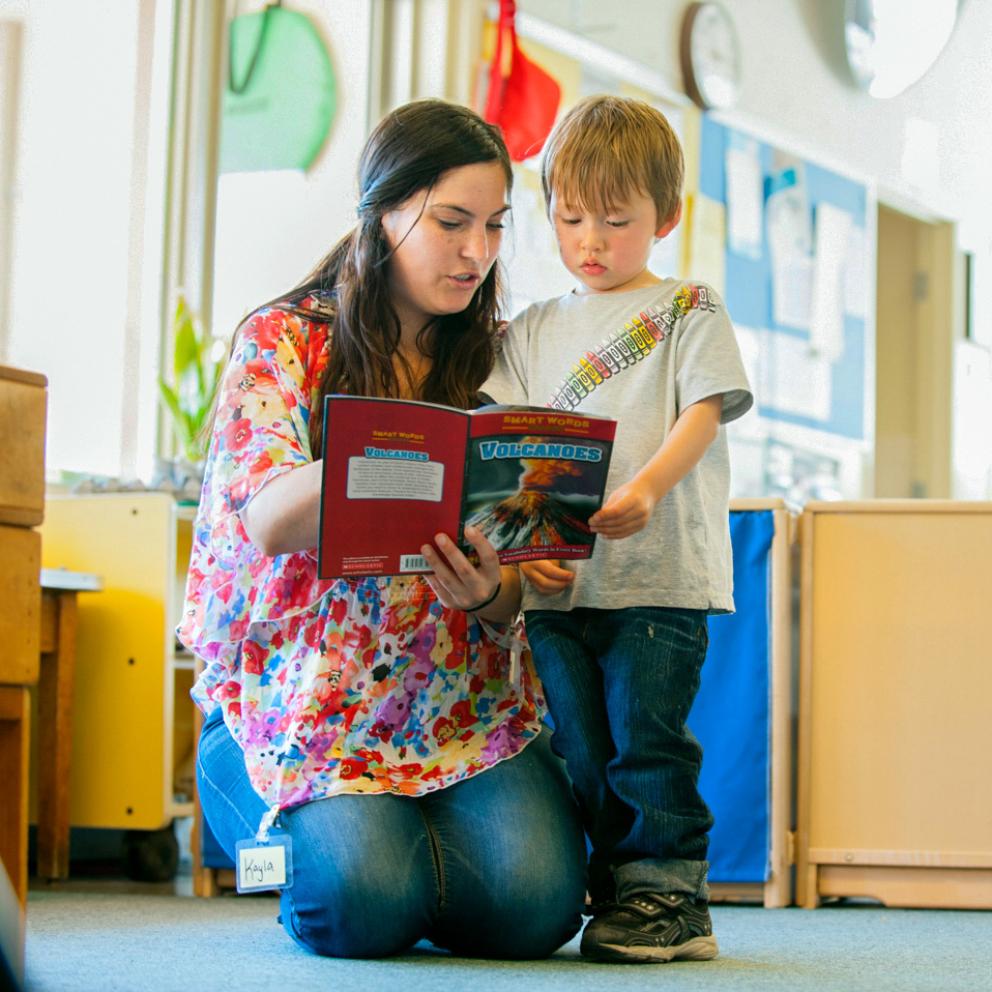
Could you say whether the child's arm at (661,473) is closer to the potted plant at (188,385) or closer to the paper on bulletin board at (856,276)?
the potted plant at (188,385)

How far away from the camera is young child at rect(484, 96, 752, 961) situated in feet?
4.77

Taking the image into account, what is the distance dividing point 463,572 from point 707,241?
3286mm

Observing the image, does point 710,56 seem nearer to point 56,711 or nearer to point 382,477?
point 56,711

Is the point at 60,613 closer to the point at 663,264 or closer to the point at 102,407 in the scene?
the point at 102,407

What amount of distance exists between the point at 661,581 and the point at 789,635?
78 cm

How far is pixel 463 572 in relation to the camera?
1.43 metres

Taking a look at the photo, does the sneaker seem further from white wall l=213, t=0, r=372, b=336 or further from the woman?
white wall l=213, t=0, r=372, b=336

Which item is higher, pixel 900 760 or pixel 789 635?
pixel 789 635

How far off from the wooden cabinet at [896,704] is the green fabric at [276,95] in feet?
5.85

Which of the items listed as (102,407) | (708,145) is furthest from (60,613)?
(708,145)

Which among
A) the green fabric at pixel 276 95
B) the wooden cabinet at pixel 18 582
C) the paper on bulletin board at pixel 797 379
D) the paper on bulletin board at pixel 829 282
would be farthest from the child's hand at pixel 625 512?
the paper on bulletin board at pixel 829 282

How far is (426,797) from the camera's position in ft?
5.20

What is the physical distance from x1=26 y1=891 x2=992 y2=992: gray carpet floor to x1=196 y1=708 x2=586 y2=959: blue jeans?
3 centimetres

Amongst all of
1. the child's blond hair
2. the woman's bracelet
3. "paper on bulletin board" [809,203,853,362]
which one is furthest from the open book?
"paper on bulletin board" [809,203,853,362]
